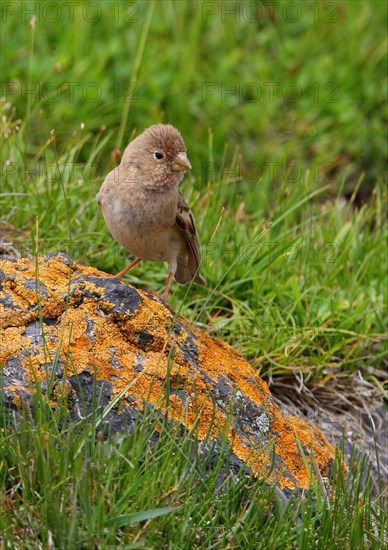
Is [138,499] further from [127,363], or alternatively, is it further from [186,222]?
[186,222]

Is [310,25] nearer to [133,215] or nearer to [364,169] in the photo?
[364,169]

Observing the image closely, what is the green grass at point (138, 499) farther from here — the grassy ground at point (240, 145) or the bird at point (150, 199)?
the grassy ground at point (240, 145)

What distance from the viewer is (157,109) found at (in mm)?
7668

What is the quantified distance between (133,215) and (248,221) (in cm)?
166

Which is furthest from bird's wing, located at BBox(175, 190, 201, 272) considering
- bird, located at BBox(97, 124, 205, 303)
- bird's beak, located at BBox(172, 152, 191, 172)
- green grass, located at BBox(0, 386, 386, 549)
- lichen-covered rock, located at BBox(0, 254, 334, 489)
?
green grass, located at BBox(0, 386, 386, 549)

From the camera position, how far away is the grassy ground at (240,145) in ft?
17.5

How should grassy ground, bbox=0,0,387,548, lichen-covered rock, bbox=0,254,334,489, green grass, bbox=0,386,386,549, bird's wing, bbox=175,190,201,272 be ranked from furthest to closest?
grassy ground, bbox=0,0,387,548 < bird's wing, bbox=175,190,201,272 < lichen-covered rock, bbox=0,254,334,489 < green grass, bbox=0,386,386,549

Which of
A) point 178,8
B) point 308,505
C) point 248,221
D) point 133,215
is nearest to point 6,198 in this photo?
point 133,215

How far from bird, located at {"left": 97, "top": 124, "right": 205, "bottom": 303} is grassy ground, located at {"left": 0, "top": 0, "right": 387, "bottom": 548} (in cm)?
28

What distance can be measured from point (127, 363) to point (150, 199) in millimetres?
1132

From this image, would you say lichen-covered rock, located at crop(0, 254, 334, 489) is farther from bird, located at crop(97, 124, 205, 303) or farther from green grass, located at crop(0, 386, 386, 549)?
bird, located at crop(97, 124, 205, 303)

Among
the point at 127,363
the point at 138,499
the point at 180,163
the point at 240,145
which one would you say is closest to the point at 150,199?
the point at 180,163

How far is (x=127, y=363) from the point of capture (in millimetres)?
3846

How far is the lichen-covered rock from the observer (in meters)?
3.61
